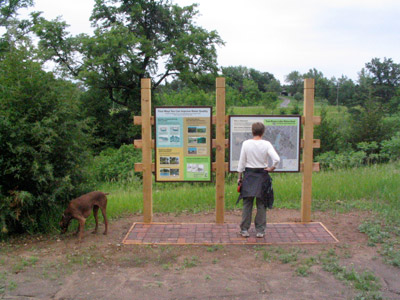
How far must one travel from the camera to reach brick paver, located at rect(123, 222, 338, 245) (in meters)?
6.01

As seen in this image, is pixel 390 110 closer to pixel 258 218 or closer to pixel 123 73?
pixel 123 73

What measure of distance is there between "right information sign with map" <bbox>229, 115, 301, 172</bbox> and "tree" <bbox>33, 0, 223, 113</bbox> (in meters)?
20.4

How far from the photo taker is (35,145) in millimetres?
6281

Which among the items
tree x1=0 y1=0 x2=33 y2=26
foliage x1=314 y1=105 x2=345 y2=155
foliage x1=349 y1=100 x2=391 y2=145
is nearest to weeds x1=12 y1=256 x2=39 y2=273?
foliage x1=314 y1=105 x2=345 y2=155

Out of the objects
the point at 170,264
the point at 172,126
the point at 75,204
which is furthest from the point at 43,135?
the point at 170,264

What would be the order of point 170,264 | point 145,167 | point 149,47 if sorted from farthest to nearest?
point 149,47, point 145,167, point 170,264

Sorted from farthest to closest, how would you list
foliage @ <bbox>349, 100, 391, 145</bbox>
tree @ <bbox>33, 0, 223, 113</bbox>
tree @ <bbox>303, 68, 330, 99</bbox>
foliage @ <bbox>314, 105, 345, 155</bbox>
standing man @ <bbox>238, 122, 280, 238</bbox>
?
tree @ <bbox>303, 68, 330, 99</bbox>
tree @ <bbox>33, 0, 223, 113</bbox>
foliage @ <bbox>314, 105, 345, 155</bbox>
foliage @ <bbox>349, 100, 391, 145</bbox>
standing man @ <bbox>238, 122, 280, 238</bbox>

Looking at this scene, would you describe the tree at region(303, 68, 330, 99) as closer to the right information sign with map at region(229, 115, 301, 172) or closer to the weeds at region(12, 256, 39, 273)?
the right information sign with map at region(229, 115, 301, 172)

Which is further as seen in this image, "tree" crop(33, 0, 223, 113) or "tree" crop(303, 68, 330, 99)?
"tree" crop(303, 68, 330, 99)

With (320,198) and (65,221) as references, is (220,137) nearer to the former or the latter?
(65,221)

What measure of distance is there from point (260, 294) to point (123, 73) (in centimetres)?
2598

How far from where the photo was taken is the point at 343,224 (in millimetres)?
6938

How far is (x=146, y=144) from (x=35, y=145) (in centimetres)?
182

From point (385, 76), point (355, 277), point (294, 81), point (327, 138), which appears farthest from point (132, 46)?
point (294, 81)
